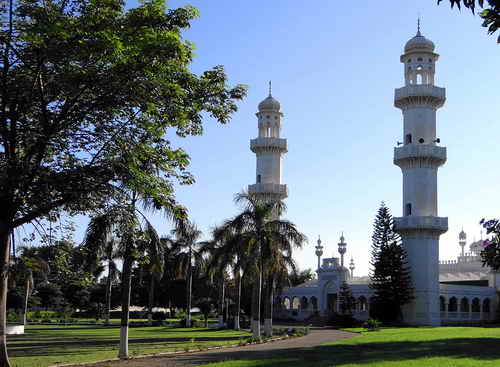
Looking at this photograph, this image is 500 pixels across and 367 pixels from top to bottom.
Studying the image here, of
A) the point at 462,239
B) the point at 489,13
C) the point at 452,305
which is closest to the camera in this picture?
the point at 489,13

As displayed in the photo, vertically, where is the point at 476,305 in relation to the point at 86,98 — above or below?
below

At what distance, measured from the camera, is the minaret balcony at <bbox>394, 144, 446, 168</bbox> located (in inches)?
2138

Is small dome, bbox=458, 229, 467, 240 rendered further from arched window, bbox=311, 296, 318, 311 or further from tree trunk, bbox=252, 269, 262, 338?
tree trunk, bbox=252, 269, 262, 338

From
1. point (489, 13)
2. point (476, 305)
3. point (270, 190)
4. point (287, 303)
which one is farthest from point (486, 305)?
point (489, 13)

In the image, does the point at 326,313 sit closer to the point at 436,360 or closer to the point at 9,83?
the point at 436,360

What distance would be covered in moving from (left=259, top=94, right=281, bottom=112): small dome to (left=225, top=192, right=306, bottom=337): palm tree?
32.6m

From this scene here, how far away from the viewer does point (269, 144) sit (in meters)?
64.7

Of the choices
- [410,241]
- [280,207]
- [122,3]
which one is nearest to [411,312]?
[410,241]

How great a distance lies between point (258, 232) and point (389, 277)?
23.3m

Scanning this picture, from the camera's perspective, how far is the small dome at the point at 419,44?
5681 cm

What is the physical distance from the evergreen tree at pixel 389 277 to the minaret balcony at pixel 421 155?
17.5ft

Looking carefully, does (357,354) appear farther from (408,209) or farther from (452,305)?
(452,305)

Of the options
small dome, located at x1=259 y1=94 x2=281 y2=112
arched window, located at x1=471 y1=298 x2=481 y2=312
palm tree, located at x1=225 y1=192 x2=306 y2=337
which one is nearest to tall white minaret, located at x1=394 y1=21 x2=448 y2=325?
arched window, located at x1=471 y1=298 x2=481 y2=312

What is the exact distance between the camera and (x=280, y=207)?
3712 cm
